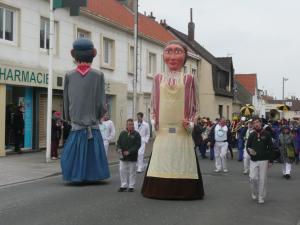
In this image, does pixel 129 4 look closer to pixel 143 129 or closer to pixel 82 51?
pixel 143 129

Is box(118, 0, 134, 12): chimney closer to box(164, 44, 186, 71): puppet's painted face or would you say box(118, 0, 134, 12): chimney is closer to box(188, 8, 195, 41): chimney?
box(188, 8, 195, 41): chimney

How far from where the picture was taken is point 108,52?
27922 millimetres

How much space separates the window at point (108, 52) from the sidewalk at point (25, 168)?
809 cm

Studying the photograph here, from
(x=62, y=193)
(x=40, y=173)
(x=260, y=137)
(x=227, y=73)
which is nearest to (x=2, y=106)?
(x=40, y=173)

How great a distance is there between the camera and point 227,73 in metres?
52.5

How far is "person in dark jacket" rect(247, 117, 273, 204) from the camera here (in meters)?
10.5

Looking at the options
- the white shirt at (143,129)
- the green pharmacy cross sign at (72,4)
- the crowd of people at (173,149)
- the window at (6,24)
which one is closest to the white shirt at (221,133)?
the white shirt at (143,129)

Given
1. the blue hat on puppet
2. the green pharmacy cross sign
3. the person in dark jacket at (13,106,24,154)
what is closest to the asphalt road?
the blue hat on puppet

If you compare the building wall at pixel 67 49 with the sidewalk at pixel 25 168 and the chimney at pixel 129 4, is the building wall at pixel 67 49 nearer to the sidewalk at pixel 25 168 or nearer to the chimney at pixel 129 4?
the sidewalk at pixel 25 168

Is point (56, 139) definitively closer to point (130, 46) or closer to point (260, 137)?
point (260, 137)

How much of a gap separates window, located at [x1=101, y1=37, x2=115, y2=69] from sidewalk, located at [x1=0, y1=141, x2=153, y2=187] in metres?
8.09

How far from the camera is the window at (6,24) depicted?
19375 mm

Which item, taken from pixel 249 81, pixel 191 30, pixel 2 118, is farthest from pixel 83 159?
pixel 249 81

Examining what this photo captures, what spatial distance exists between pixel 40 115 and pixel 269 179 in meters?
10.2
